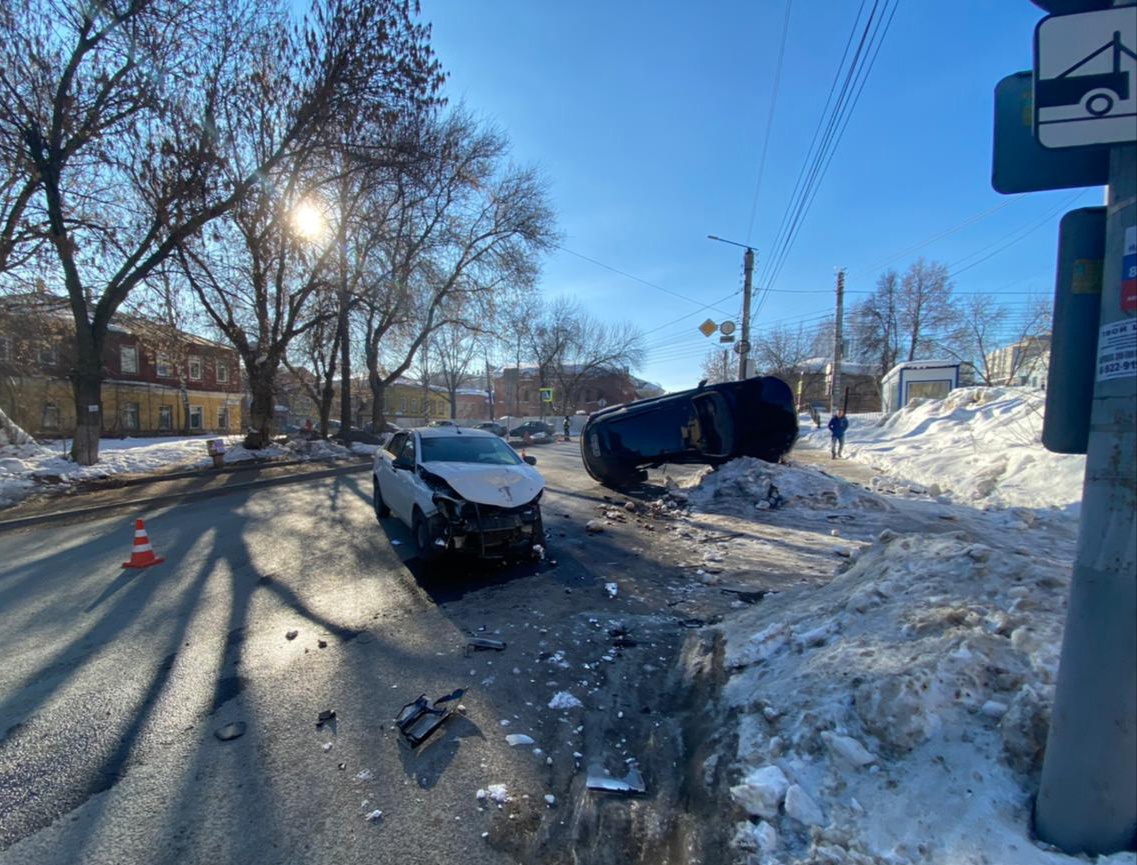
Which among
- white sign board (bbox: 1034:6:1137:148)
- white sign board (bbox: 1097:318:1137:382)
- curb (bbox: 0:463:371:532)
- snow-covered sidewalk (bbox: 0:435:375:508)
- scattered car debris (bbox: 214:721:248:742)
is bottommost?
curb (bbox: 0:463:371:532)

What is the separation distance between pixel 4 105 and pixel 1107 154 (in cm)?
1980

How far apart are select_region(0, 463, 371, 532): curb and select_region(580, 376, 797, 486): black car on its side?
33.1 ft

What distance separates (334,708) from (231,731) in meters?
0.58

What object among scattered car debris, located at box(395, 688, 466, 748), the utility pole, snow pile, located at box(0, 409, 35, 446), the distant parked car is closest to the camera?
scattered car debris, located at box(395, 688, 466, 748)

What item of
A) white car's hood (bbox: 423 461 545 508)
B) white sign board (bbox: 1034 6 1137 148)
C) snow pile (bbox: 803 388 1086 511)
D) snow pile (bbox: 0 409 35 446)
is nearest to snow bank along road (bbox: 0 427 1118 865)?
white car's hood (bbox: 423 461 545 508)

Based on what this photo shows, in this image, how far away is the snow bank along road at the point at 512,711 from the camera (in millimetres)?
2393

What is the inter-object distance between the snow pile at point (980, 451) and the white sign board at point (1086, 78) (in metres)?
8.10

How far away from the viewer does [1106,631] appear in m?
1.72

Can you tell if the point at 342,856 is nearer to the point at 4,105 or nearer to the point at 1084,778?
the point at 1084,778

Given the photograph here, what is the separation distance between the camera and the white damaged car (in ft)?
21.2

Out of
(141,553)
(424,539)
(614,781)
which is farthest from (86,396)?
(614,781)

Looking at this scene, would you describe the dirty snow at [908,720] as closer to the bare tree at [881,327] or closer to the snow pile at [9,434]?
the snow pile at [9,434]

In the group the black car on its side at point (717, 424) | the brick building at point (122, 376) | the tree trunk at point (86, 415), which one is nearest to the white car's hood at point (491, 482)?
the black car on its side at point (717, 424)

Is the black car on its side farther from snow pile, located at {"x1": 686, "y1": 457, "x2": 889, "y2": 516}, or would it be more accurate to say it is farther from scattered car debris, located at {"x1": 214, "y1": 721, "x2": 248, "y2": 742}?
scattered car debris, located at {"x1": 214, "y1": 721, "x2": 248, "y2": 742}
